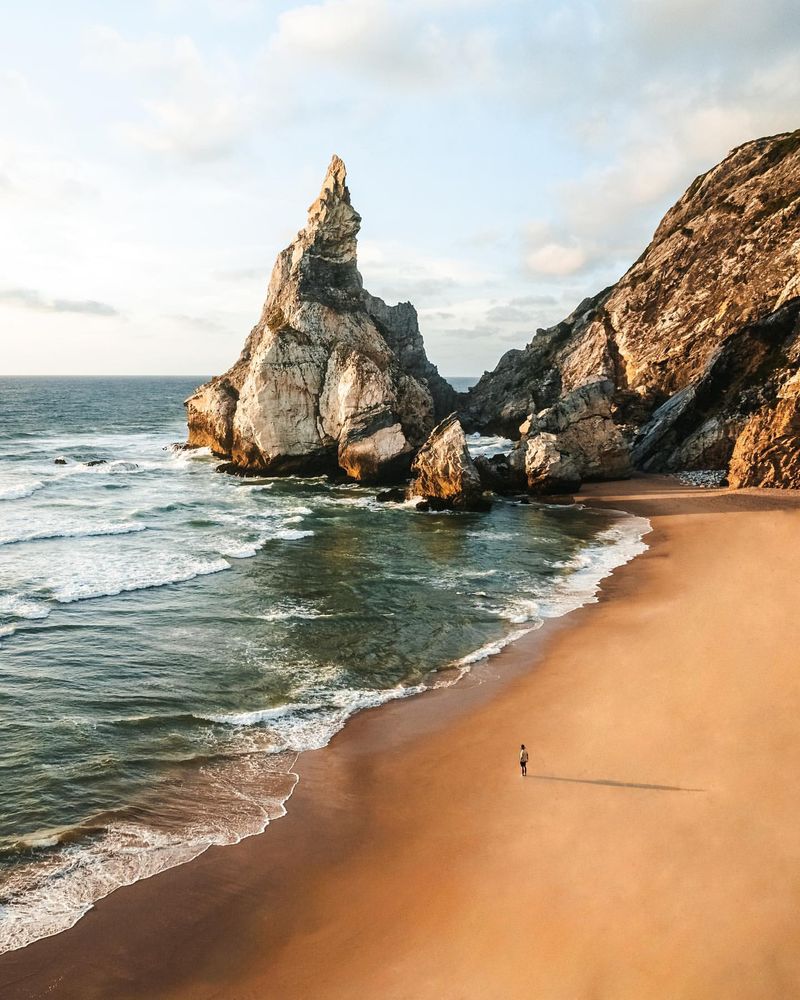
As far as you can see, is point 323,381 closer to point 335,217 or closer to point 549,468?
point 335,217

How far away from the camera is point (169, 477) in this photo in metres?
57.4

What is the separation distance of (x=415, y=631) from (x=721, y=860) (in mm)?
13882

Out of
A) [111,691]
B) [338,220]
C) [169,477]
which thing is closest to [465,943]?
[111,691]

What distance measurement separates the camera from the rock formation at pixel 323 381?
53.5 metres

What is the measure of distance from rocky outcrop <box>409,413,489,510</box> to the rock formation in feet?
22.2

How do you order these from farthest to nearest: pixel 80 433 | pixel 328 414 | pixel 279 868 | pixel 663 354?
1. pixel 80 433
2. pixel 663 354
3. pixel 328 414
4. pixel 279 868

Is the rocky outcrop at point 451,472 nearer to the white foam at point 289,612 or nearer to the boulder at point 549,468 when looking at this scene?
the boulder at point 549,468

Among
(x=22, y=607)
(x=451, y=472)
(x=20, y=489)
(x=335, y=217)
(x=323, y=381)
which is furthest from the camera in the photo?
(x=335, y=217)

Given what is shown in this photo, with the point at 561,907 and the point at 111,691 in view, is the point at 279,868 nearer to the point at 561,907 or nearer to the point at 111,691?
the point at 561,907

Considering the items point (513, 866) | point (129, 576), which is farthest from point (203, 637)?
point (513, 866)

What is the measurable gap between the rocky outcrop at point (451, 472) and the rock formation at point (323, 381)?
678 cm

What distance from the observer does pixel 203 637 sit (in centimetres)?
2394

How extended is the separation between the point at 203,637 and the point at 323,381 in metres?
35.1

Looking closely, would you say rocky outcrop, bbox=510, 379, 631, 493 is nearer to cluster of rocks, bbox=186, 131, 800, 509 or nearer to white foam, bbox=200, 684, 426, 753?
cluster of rocks, bbox=186, 131, 800, 509
